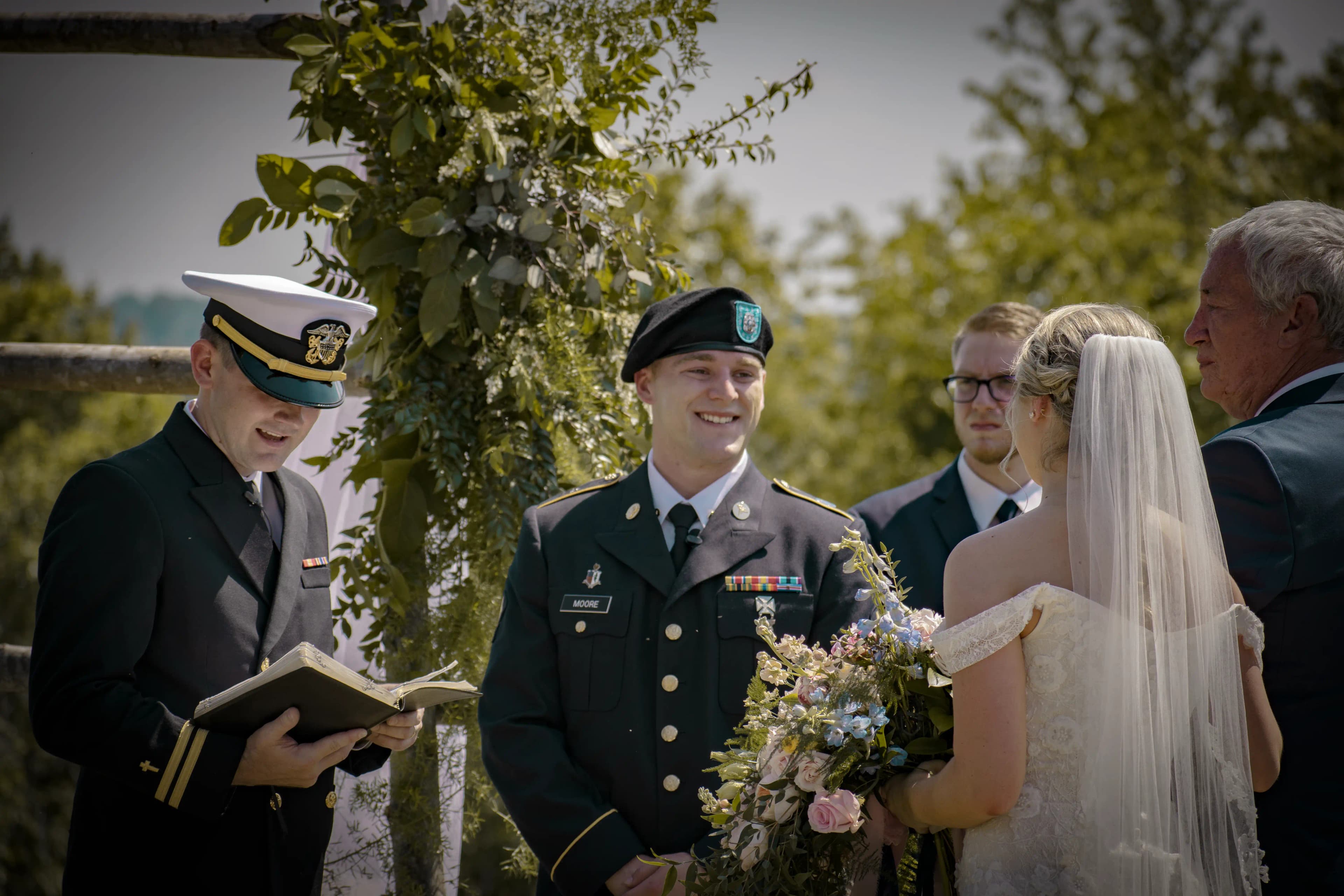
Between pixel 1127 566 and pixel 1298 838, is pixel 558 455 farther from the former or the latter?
pixel 1298 838

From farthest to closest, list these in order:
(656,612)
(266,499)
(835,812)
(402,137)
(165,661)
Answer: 1. (402,137)
2. (656,612)
3. (266,499)
4. (165,661)
5. (835,812)

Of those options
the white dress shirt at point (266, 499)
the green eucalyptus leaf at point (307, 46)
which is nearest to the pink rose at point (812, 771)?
the white dress shirt at point (266, 499)

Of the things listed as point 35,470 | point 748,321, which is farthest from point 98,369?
point 35,470

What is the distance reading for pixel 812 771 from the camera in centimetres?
211

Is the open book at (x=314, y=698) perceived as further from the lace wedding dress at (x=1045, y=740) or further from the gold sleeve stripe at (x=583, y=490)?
the lace wedding dress at (x=1045, y=740)

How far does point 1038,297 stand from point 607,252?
11.3m

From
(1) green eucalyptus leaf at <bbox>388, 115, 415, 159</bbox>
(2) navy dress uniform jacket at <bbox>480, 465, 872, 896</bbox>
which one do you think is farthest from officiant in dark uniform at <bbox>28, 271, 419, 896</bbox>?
(1) green eucalyptus leaf at <bbox>388, 115, 415, 159</bbox>

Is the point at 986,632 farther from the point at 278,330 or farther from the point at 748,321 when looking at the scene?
the point at 278,330

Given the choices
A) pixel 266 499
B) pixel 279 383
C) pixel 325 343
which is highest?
pixel 325 343

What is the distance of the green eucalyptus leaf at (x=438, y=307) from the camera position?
3141 mm

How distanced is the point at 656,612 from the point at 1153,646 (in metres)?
1.33

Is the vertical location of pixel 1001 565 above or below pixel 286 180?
below

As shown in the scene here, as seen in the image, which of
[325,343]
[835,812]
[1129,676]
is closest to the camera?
[1129,676]

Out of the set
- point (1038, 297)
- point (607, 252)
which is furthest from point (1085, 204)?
point (607, 252)
